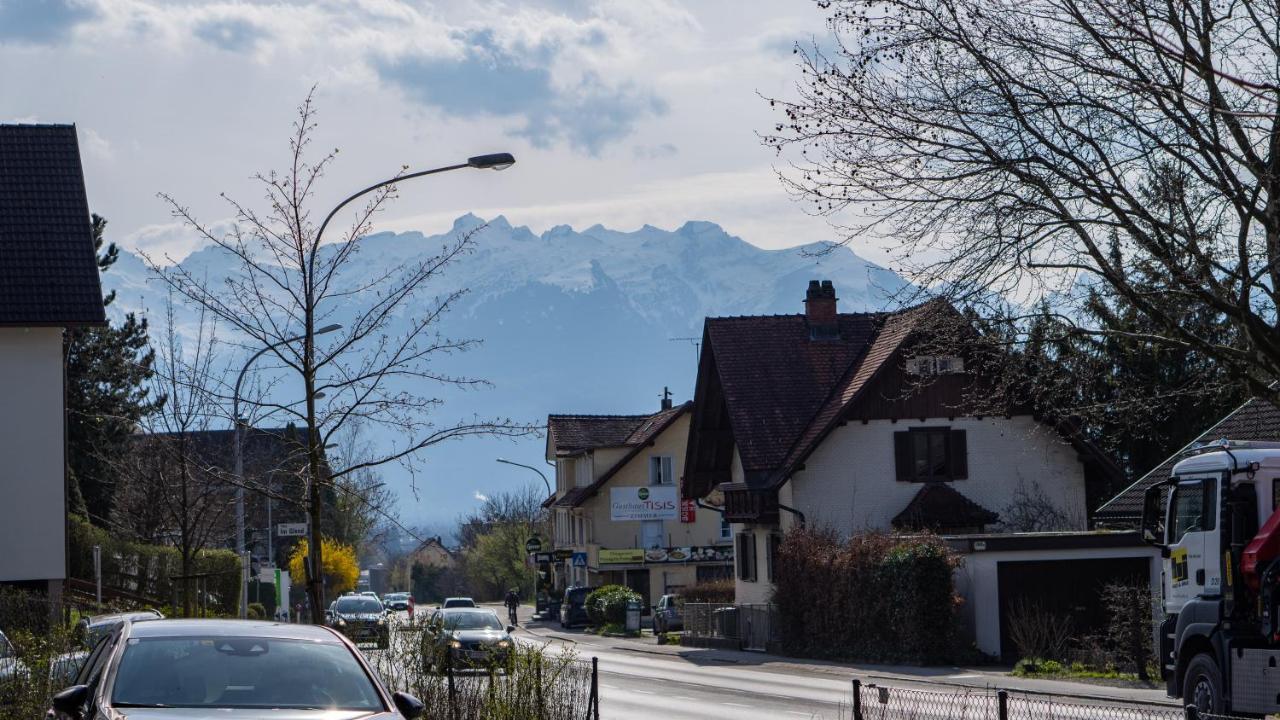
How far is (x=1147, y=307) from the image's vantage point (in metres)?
14.0

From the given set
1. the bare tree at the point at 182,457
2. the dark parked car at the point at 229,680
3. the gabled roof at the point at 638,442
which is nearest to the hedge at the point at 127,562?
the bare tree at the point at 182,457

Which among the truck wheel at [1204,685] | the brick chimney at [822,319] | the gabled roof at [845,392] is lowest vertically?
the truck wheel at [1204,685]

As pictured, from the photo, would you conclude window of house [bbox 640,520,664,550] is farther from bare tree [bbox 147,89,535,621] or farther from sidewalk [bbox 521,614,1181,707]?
bare tree [bbox 147,89,535,621]

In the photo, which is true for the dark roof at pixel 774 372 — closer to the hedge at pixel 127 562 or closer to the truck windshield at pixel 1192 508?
the hedge at pixel 127 562

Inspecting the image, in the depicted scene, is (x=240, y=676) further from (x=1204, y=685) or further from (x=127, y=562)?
(x=127, y=562)

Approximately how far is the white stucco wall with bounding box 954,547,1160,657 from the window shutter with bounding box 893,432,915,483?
9087 mm

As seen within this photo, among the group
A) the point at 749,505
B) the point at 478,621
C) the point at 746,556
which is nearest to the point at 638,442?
the point at 746,556

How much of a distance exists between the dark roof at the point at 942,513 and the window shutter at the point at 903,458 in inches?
24.1

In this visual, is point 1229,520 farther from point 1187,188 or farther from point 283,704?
point 283,704

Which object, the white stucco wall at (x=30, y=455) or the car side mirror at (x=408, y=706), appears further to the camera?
the white stucco wall at (x=30, y=455)

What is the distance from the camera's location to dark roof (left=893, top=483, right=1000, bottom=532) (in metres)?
40.9

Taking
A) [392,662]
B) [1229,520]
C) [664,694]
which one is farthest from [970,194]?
[664,694]

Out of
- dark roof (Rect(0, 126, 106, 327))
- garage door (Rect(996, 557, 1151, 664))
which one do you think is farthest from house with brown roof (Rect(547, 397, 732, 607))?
dark roof (Rect(0, 126, 106, 327))

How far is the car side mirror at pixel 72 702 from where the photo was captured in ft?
30.0
